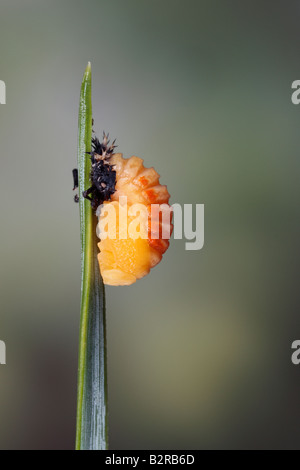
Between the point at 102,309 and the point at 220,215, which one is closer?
the point at 102,309

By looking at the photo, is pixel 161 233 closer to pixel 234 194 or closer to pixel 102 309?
pixel 102 309

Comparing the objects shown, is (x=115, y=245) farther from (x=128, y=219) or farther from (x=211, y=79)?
(x=211, y=79)

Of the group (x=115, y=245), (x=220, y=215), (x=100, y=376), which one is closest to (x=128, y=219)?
(x=115, y=245)

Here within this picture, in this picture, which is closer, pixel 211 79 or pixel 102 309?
pixel 102 309
